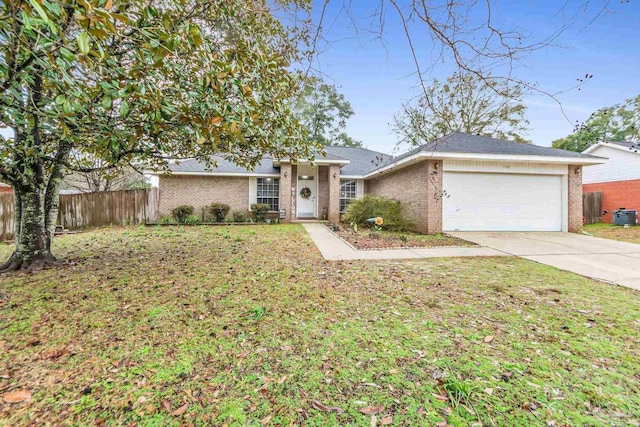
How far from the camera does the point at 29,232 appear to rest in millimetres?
4773

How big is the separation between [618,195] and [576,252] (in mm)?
12294

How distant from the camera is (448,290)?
3.85 metres

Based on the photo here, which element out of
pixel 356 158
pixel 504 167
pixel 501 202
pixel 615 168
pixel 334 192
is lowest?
pixel 501 202

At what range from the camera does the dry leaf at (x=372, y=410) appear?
169 centimetres

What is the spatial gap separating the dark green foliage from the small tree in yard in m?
6.70

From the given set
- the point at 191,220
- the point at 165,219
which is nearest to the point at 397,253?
the point at 191,220

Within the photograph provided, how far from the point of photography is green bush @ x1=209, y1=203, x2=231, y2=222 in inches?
516

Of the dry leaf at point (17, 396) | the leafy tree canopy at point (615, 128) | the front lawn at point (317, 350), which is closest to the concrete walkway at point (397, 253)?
the front lawn at point (317, 350)

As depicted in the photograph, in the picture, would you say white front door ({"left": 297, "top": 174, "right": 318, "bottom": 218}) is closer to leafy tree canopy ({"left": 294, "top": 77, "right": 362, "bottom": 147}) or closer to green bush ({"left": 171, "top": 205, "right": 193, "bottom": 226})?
green bush ({"left": 171, "top": 205, "right": 193, "bottom": 226})

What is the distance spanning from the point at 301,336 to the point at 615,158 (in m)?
21.5

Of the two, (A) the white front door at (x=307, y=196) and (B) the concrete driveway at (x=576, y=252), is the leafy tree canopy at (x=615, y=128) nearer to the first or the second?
(B) the concrete driveway at (x=576, y=252)

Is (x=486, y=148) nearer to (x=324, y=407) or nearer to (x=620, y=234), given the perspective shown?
(x=620, y=234)

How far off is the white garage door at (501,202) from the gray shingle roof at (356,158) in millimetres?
4850

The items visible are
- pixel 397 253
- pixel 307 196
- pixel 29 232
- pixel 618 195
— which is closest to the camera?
pixel 29 232
